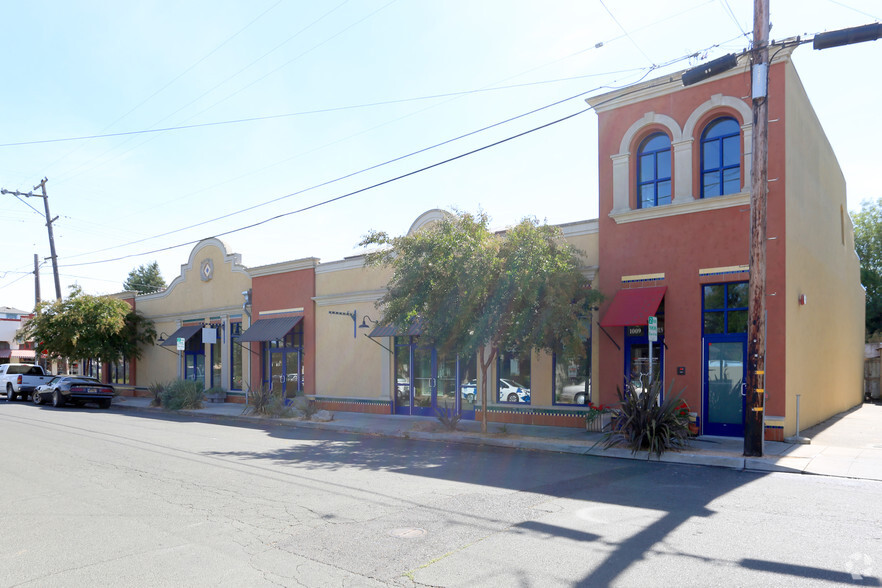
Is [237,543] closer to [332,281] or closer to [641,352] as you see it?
[641,352]

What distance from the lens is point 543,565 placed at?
5.62 m

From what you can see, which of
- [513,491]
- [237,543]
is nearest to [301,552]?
[237,543]

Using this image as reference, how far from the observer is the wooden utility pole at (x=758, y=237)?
436 inches

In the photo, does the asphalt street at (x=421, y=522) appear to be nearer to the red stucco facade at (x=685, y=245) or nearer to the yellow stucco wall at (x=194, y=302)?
the red stucco facade at (x=685, y=245)

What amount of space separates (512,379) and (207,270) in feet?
54.5

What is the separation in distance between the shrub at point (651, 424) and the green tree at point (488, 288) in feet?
5.85

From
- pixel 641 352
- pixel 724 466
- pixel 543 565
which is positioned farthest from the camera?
pixel 641 352

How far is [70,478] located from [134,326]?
24202 mm

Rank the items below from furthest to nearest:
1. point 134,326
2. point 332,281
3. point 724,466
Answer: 1. point 134,326
2. point 332,281
3. point 724,466

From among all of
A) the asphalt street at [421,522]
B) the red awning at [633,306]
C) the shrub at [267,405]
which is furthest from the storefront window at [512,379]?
the shrub at [267,405]

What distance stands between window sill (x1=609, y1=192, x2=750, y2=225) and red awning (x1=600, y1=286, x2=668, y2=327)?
1.69m

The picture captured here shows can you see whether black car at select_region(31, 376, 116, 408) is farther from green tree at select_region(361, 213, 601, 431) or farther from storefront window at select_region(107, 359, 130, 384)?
green tree at select_region(361, 213, 601, 431)

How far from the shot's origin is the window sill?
45.1ft

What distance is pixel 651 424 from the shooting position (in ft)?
39.9
